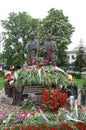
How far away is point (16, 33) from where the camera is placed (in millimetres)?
49688

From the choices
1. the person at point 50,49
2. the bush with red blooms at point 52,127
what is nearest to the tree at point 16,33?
the person at point 50,49

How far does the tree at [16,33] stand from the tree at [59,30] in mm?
7154

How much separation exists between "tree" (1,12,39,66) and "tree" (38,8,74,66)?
7154 mm

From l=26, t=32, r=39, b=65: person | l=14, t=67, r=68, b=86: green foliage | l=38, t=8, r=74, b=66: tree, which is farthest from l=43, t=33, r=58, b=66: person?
l=38, t=8, r=74, b=66: tree

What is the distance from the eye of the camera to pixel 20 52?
4747 cm

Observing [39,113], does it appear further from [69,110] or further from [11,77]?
[11,77]

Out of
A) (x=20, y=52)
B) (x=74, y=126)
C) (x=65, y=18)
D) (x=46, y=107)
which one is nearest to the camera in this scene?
(x=74, y=126)

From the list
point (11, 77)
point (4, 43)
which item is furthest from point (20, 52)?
point (11, 77)

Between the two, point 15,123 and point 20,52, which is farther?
point 20,52

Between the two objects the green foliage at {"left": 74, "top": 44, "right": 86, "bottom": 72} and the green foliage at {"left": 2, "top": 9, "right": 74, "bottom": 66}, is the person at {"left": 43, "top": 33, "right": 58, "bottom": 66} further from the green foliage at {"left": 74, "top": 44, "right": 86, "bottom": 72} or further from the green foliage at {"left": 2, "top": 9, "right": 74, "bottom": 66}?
the green foliage at {"left": 74, "top": 44, "right": 86, "bottom": 72}

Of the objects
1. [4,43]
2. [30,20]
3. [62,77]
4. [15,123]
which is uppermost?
[30,20]

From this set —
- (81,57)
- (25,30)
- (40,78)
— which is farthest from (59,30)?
(40,78)

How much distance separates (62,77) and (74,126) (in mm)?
6287

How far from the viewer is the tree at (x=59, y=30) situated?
132 feet
